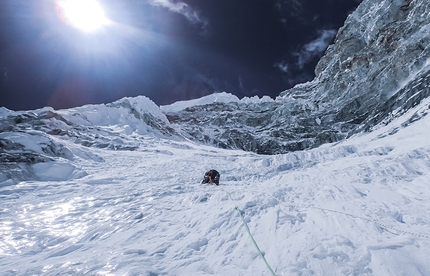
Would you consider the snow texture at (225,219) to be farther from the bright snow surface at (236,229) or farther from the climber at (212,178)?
the climber at (212,178)

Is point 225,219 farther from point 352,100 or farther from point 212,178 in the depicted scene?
point 352,100

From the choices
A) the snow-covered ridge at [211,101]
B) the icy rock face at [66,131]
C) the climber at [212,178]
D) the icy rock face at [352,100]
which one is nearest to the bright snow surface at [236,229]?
the climber at [212,178]

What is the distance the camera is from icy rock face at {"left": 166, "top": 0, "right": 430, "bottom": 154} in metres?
50.7

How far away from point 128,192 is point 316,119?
82637mm

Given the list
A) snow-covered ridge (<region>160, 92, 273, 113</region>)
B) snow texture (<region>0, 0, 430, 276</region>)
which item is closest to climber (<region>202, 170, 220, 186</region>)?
snow texture (<region>0, 0, 430, 276</region>)

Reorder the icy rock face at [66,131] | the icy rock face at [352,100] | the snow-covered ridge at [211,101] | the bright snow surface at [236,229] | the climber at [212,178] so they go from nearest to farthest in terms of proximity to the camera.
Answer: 1. the bright snow surface at [236,229]
2. the climber at [212,178]
3. the icy rock face at [66,131]
4. the icy rock face at [352,100]
5. the snow-covered ridge at [211,101]

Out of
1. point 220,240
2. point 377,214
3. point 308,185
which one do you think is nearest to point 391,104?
point 308,185

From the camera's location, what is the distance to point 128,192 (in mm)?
13453

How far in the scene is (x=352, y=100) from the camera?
77.5 m

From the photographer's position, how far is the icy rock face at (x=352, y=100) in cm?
5066

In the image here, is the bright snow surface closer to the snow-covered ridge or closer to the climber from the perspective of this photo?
the climber

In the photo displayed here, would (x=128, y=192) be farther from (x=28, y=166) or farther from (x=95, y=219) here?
(x=28, y=166)

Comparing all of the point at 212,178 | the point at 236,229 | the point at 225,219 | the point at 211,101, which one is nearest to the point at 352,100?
the point at 212,178

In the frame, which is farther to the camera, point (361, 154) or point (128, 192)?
point (361, 154)
